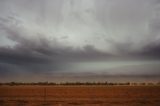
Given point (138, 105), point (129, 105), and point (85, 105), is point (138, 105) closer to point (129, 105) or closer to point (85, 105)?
point (129, 105)

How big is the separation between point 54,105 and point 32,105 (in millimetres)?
2239

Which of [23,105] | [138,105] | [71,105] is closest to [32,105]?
[23,105]

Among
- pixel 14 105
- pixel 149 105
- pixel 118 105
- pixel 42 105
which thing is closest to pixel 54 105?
pixel 42 105

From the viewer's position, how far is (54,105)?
3925 cm

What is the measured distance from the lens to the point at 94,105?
1566 inches

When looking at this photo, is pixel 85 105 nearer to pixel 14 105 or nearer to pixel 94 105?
pixel 94 105

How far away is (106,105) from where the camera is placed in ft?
129

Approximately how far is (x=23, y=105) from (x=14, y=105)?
3.42 ft

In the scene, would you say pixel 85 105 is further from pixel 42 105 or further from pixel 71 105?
pixel 42 105

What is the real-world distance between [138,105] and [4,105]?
1340 centimetres

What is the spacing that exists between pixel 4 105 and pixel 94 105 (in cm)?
917

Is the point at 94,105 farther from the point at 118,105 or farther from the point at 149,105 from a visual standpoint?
the point at 149,105

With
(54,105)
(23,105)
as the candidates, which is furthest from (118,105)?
(23,105)

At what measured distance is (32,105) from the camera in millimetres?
39094
